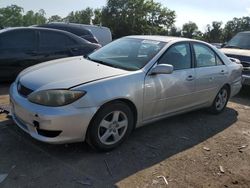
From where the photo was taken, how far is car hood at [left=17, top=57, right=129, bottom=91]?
3930mm

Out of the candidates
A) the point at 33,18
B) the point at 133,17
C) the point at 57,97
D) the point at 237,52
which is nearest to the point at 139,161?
the point at 57,97

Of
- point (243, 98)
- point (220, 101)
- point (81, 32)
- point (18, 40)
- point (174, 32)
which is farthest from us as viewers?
point (174, 32)

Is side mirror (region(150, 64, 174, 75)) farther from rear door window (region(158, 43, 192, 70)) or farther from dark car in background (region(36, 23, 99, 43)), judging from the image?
dark car in background (region(36, 23, 99, 43))

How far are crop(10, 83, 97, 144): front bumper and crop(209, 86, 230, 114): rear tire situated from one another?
3119 mm

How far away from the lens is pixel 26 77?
432 cm

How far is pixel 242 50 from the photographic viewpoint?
923 cm

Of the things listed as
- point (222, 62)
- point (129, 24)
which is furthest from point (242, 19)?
point (222, 62)

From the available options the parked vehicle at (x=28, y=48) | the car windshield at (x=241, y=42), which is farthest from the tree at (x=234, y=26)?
the parked vehicle at (x=28, y=48)

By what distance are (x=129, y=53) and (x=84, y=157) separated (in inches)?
70.2

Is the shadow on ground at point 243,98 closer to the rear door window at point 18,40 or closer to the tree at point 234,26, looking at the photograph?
the rear door window at point 18,40

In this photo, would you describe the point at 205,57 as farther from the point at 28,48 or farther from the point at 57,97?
the point at 28,48

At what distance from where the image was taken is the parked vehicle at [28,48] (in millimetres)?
7023

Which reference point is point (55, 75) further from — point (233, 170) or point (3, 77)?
point (3, 77)

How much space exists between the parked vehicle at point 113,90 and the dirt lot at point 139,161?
10.8 inches
